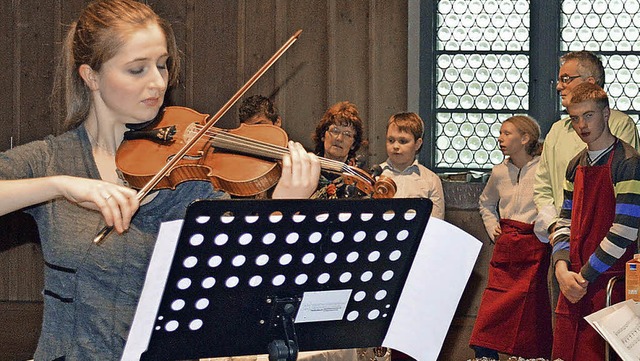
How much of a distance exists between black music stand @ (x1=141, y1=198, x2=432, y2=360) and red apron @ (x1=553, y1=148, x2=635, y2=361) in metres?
2.13

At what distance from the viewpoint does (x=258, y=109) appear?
16.3ft

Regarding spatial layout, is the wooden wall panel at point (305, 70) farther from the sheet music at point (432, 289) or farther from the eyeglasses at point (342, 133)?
the sheet music at point (432, 289)

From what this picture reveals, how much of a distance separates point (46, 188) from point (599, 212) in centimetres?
277

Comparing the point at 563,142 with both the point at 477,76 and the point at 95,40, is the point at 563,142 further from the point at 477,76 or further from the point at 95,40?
the point at 95,40

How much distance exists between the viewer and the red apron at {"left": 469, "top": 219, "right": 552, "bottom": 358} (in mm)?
4984

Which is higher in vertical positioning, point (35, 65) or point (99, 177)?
point (35, 65)

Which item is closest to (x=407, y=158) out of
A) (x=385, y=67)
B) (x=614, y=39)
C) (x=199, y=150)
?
(x=385, y=67)

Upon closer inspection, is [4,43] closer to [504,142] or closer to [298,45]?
[298,45]

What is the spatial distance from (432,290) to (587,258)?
2.22m

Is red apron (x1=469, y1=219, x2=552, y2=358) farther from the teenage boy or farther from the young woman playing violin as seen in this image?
the young woman playing violin

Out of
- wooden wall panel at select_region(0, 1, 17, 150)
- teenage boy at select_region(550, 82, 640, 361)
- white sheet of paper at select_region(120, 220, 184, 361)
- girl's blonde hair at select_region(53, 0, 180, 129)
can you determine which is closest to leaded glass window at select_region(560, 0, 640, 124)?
teenage boy at select_region(550, 82, 640, 361)

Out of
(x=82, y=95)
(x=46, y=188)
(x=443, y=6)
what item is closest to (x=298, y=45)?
(x=443, y=6)

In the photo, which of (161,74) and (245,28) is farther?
(245,28)

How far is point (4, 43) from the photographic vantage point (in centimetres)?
605
